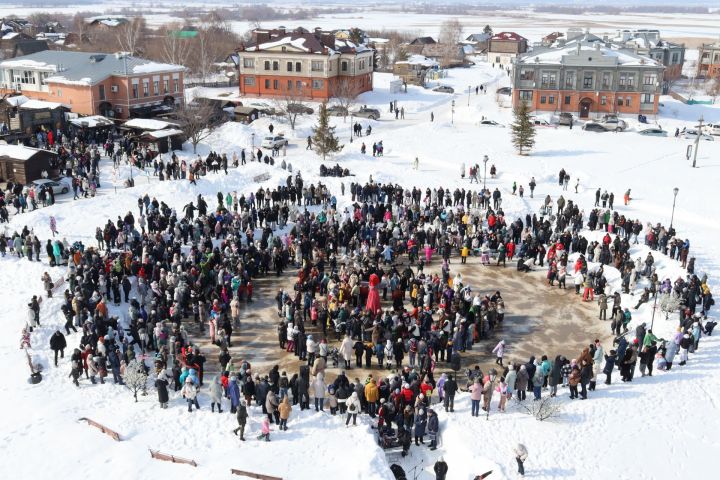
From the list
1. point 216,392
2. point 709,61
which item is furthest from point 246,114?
point 709,61

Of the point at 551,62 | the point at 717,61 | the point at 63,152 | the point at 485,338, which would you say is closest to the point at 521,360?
the point at 485,338

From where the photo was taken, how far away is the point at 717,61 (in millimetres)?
95375

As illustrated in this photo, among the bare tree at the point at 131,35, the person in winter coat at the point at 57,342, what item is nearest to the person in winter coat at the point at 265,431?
the person in winter coat at the point at 57,342

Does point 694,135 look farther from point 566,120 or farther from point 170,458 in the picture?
point 170,458

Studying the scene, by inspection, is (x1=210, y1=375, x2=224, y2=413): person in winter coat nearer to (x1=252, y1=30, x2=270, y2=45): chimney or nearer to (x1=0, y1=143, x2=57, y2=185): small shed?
(x1=0, y1=143, x2=57, y2=185): small shed

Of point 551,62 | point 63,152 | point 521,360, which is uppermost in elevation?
point 551,62

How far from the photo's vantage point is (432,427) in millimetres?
15562

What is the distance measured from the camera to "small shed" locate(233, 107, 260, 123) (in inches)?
2121

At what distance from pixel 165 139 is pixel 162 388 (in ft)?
91.4

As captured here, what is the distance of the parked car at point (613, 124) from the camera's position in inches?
2090

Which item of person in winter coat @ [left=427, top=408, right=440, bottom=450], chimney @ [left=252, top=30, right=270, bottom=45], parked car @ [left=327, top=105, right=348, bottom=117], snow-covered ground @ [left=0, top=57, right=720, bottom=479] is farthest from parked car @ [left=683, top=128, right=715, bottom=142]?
person in winter coat @ [left=427, top=408, right=440, bottom=450]

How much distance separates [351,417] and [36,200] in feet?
71.7

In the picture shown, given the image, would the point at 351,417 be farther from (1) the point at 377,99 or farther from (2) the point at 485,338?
(1) the point at 377,99

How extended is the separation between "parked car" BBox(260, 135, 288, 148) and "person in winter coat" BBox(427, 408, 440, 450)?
31.2 metres
